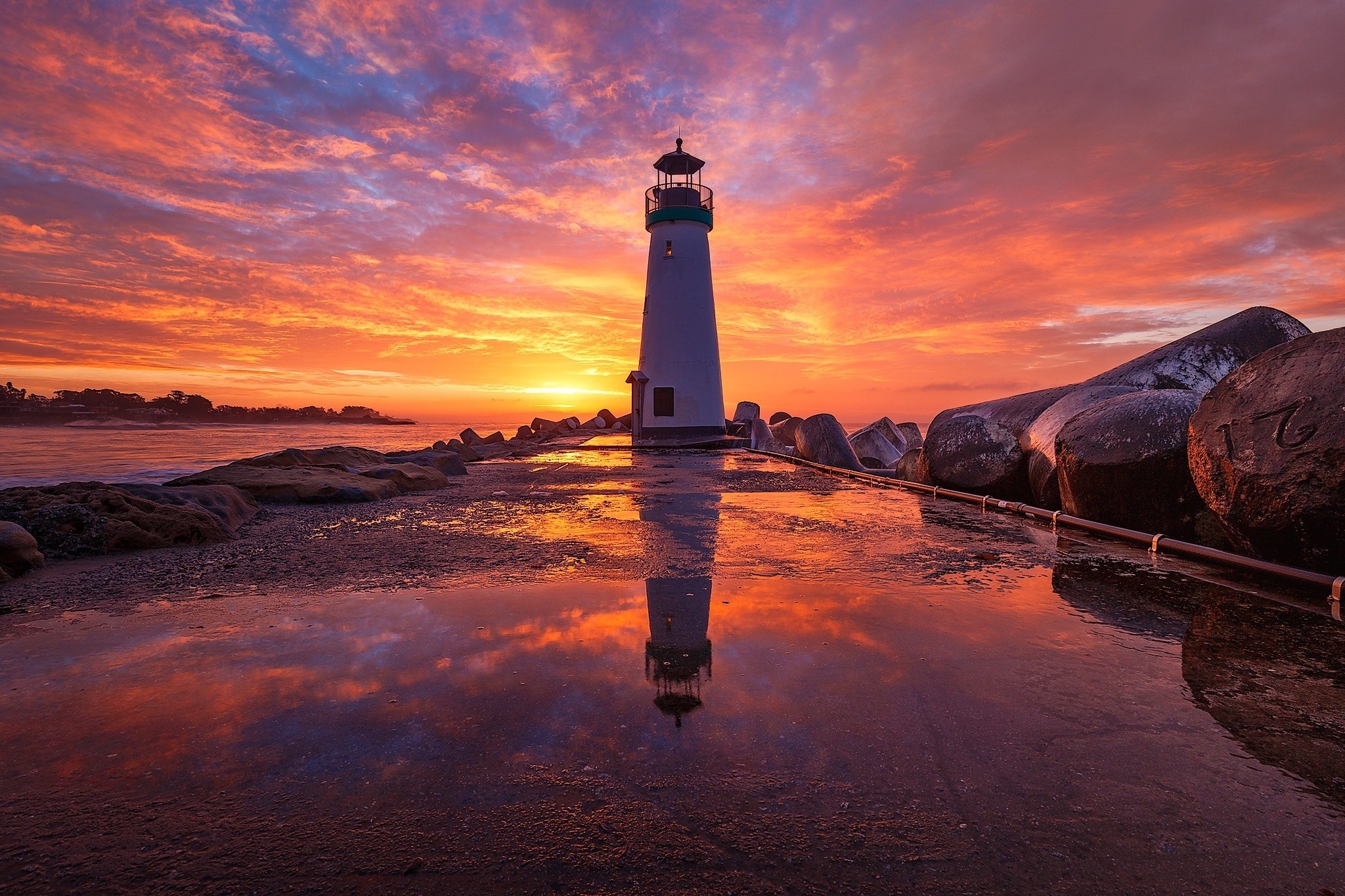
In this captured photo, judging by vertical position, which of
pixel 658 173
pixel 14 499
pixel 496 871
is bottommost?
pixel 496 871

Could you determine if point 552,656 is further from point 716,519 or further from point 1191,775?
point 716,519

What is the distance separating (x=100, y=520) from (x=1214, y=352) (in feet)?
41.0

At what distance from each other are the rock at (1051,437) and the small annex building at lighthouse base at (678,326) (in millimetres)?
14591

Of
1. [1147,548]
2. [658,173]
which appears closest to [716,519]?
[1147,548]

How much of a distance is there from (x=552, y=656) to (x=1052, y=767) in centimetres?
204

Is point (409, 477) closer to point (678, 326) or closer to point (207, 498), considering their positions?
point (207, 498)

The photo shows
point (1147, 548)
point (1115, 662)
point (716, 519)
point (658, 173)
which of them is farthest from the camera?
point (658, 173)

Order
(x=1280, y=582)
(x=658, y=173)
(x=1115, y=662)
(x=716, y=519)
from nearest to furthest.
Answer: (x=1115, y=662) < (x=1280, y=582) < (x=716, y=519) < (x=658, y=173)

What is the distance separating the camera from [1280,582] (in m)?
4.07

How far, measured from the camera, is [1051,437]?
747 cm

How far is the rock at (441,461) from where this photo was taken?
12492 millimetres

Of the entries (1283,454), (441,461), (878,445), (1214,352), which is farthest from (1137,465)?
(878,445)

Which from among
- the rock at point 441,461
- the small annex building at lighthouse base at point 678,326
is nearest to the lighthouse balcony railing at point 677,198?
the small annex building at lighthouse base at point 678,326

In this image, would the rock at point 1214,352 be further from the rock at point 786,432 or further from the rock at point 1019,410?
the rock at point 786,432
